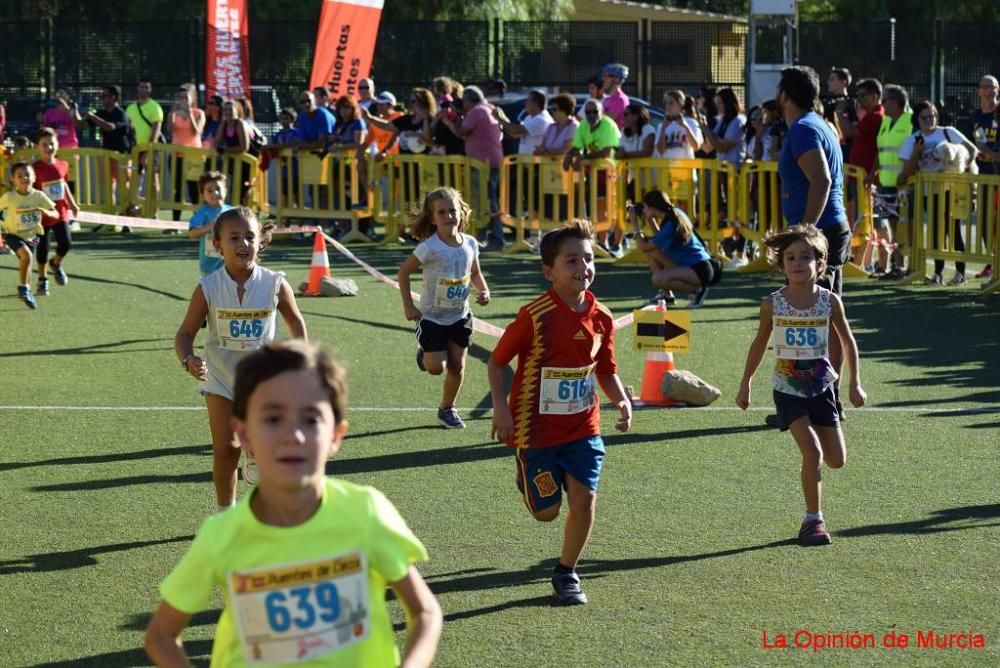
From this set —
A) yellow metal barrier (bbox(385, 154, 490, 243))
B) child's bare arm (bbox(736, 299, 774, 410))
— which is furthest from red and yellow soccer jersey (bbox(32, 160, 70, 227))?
child's bare arm (bbox(736, 299, 774, 410))

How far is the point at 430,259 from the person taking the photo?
9.88 meters

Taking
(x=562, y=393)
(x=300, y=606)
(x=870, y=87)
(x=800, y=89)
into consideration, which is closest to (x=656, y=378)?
(x=800, y=89)

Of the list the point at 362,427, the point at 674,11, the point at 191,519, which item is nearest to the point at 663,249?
the point at 362,427

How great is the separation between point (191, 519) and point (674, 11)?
121ft

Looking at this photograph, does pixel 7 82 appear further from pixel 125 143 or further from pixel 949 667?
pixel 949 667

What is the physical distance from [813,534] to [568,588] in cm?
140

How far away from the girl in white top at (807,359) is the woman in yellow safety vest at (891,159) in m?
10.2

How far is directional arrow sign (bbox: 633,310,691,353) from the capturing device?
10352 mm

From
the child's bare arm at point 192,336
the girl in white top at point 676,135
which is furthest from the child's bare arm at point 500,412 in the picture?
the girl in white top at point 676,135

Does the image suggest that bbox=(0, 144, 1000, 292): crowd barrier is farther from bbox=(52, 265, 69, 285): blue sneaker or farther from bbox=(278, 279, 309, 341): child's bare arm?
bbox=(278, 279, 309, 341): child's bare arm

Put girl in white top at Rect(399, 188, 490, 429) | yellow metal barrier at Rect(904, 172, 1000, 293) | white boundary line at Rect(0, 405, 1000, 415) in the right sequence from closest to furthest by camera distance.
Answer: girl in white top at Rect(399, 188, 490, 429), white boundary line at Rect(0, 405, 1000, 415), yellow metal barrier at Rect(904, 172, 1000, 293)

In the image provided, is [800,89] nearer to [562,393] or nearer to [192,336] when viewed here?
[562,393]

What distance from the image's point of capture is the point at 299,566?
3422 millimetres

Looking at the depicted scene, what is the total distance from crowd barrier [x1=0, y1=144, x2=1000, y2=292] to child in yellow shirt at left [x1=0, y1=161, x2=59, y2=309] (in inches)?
163
